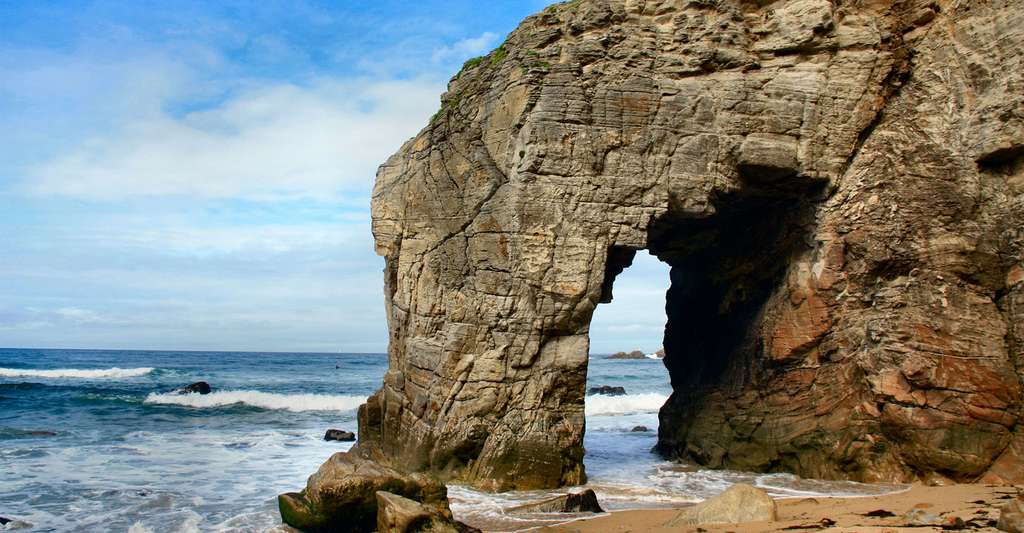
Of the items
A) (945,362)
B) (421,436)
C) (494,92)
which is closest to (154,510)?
(421,436)

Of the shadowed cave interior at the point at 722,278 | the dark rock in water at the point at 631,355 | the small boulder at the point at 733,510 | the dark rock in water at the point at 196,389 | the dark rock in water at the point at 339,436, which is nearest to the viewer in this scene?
the small boulder at the point at 733,510

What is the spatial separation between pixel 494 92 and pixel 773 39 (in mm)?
5406

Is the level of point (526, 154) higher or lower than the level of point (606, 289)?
higher

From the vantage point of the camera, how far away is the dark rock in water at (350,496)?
30.4 ft

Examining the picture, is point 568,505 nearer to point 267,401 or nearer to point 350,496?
point 350,496

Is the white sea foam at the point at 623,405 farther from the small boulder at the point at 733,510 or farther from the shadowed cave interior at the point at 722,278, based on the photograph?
the small boulder at the point at 733,510

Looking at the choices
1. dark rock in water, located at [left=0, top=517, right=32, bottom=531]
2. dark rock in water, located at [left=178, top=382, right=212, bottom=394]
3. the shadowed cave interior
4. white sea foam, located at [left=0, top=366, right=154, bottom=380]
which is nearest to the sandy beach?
the shadowed cave interior

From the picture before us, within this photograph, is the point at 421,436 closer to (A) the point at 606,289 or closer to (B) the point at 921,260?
(A) the point at 606,289

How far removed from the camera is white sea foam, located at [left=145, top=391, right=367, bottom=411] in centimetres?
3222

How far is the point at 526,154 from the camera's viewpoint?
13.1 metres

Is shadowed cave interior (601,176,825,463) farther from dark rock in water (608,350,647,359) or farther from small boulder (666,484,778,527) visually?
dark rock in water (608,350,647,359)

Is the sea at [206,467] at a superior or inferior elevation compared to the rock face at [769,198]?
inferior

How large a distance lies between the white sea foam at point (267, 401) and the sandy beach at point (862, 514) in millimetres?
24184

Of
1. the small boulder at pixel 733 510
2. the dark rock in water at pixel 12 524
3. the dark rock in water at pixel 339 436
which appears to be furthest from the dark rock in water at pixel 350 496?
the dark rock in water at pixel 339 436
